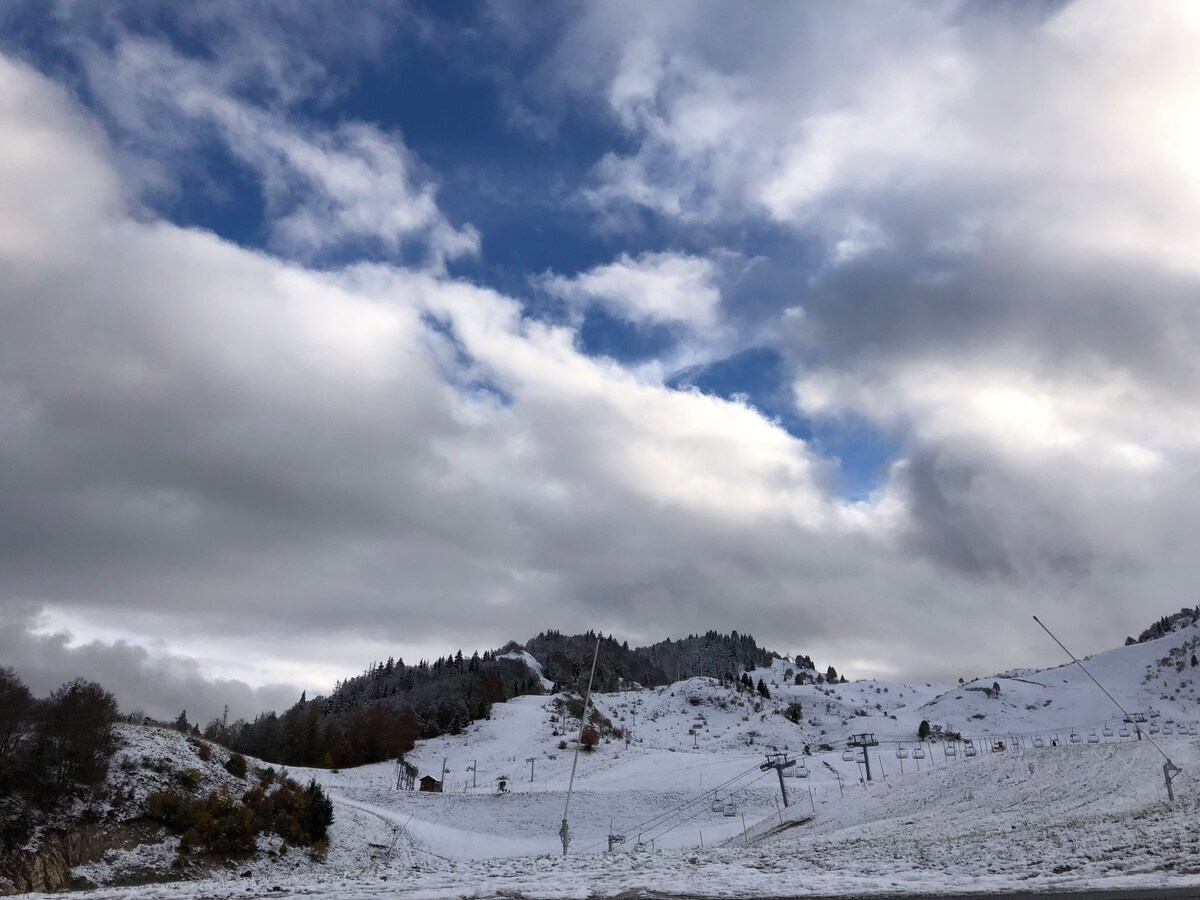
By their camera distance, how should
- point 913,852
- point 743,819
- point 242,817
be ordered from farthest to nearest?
point 743,819 → point 242,817 → point 913,852

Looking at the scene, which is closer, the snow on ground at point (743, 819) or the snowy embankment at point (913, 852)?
the snowy embankment at point (913, 852)

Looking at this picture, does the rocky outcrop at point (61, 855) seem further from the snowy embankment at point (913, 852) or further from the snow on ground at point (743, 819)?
the snowy embankment at point (913, 852)

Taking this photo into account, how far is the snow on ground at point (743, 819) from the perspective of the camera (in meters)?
17.2

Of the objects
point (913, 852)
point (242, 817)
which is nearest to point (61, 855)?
point (242, 817)

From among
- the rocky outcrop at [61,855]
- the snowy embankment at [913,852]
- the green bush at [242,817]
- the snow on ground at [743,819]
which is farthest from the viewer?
the green bush at [242,817]

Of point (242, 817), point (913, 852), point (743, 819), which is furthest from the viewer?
point (743, 819)

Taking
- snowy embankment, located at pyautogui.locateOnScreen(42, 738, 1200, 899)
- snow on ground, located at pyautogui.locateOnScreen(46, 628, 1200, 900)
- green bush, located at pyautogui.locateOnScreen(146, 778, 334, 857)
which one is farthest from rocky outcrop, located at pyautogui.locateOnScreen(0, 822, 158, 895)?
snowy embankment, located at pyautogui.locateOnScreen(42, 738, 1200, 899)

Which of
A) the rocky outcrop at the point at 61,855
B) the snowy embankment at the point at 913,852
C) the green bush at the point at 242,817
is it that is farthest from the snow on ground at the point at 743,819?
the rocky outcrop at the point at 61,855

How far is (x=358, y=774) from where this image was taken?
293 feet

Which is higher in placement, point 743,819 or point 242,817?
point 242,817

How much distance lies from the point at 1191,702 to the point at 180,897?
179947 millimetres

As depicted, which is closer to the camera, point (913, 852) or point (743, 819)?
point (913, 852)

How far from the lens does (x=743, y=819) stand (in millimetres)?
59656

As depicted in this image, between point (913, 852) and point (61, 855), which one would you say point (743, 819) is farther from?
point (61, 855)
